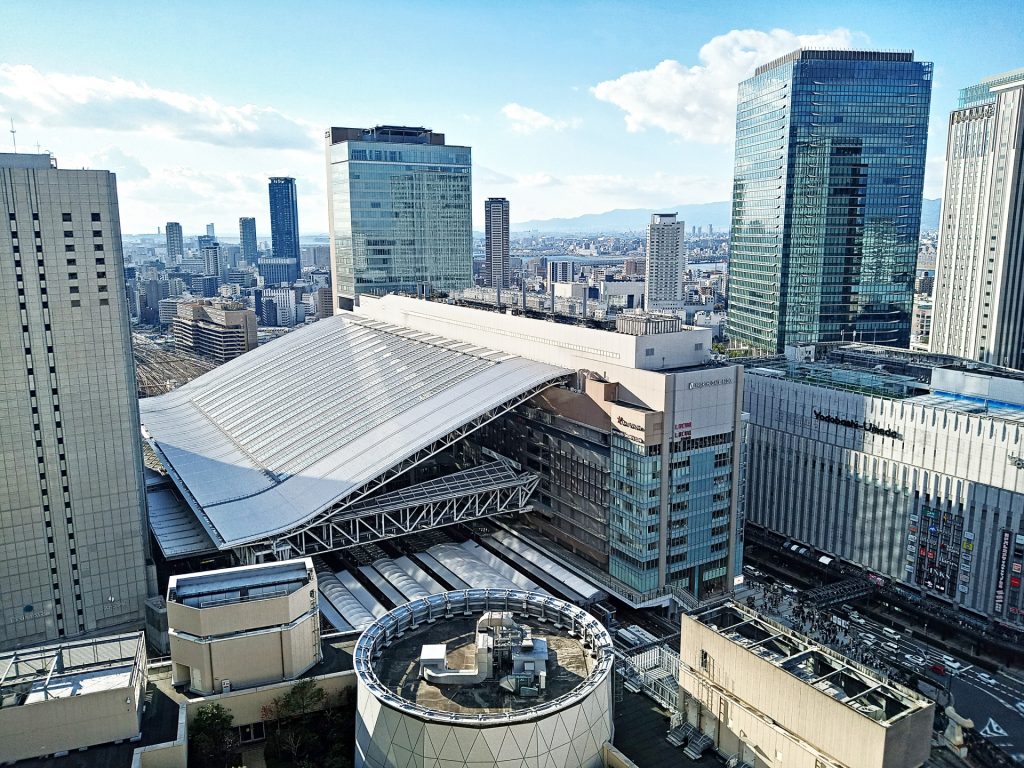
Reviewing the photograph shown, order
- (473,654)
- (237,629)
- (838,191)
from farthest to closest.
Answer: (838,191) < (237,629) < (473,654)

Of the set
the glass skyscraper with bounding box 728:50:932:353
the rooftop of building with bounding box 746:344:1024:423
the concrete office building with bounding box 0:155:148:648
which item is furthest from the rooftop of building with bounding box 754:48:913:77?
the concrete office building with bounding box 0:155:148:648

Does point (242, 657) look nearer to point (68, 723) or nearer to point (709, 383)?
point (68, 723)

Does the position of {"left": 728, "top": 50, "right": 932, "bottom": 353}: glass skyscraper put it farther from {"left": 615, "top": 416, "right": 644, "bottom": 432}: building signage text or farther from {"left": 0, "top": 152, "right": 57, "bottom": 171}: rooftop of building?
{"left": 0, "top": 152, "right": 57, "bottom": 171}: rooftop of building

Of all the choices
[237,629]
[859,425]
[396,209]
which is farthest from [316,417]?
[396,209]

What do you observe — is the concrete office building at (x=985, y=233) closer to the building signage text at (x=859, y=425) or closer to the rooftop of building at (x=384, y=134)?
the building signage text at (x=859, y=425)

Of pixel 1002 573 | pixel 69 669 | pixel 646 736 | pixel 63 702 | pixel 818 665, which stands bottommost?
pixel 1002 573

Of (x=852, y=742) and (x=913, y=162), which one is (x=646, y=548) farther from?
(x=913, y=162)

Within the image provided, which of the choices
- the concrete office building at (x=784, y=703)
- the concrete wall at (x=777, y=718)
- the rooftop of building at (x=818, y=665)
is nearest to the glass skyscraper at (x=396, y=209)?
the rooftop of building at (x=818, y=665)
